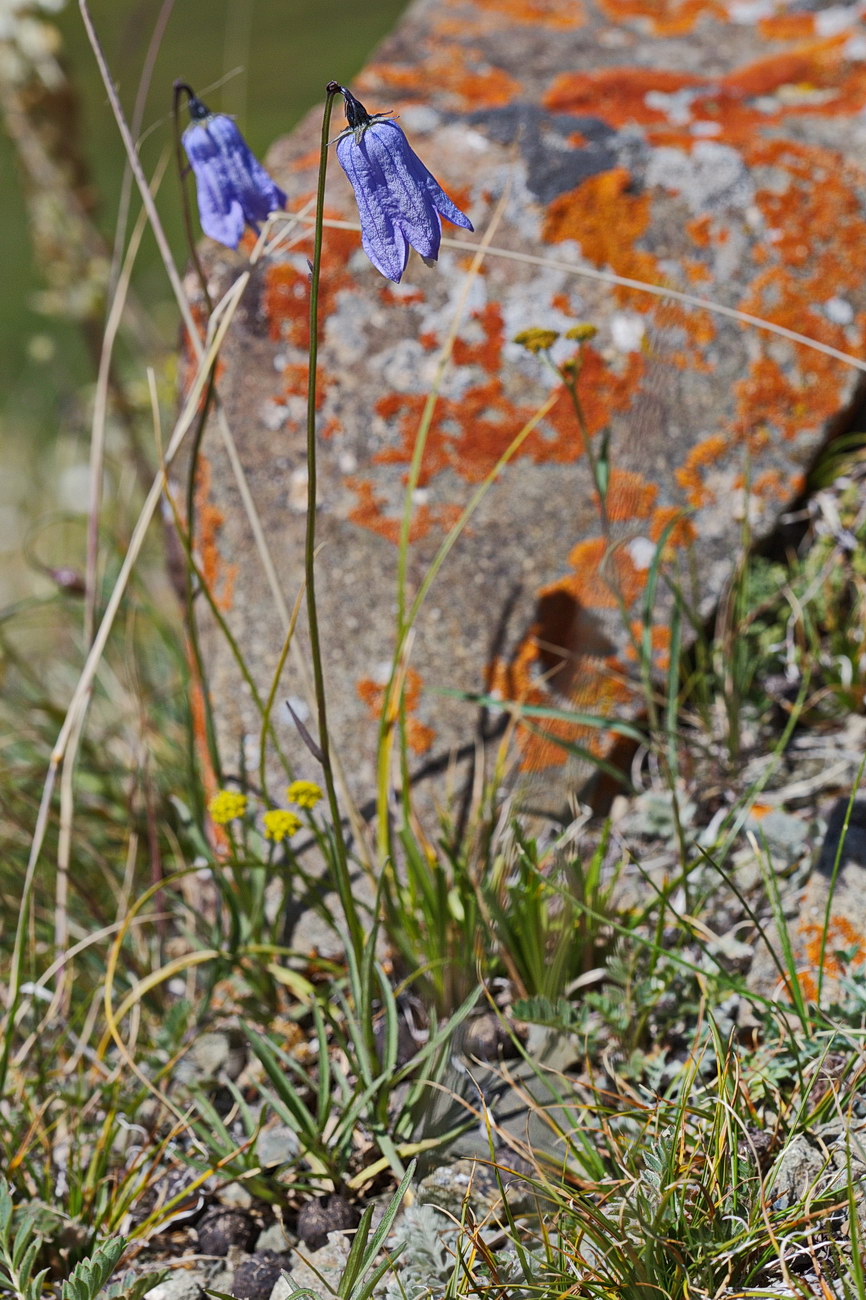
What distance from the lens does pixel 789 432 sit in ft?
7.17

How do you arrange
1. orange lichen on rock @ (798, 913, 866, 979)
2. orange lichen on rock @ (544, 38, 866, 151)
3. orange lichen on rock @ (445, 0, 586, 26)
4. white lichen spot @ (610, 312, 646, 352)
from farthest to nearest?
orange lichen on rock @ (445, 0, 586, 26), orange lichen on rock @ (544, 38, 866, 151), white lichen spot @ (610, 312, 646, 352), orange lichen on rock @ (798, 913, 866, 979)

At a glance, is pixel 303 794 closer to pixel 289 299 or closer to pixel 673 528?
pixel 673 528

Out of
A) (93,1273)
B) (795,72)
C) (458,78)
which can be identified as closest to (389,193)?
(93,1273)

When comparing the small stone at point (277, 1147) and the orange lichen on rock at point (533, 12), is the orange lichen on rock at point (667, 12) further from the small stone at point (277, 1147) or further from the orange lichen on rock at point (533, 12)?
the small stone at point (277, 1147)

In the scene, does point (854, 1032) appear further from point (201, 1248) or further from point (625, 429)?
point (625, 429)

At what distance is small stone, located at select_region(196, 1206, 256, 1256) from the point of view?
1569 mm

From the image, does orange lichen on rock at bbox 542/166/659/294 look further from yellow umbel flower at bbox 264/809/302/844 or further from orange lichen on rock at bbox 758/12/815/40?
yellow umbel flower at bbox 264/809/302/844

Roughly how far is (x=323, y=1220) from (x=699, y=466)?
64.5 inches

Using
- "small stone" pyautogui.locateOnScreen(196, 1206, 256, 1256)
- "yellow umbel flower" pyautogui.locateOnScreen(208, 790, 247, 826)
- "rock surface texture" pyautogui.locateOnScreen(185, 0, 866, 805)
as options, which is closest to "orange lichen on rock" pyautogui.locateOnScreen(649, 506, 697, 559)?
"rock surface texture" pyautogui.locateOnScreen(185, 0, 866, 805)

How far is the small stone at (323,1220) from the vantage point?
1.52 meters

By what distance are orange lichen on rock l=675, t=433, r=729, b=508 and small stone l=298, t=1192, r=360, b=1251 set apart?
1526mm

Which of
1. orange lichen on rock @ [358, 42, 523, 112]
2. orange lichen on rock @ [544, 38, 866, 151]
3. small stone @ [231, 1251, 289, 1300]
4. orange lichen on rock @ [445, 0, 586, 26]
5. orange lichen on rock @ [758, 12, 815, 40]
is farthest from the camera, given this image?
orange lichen on rock @ [445, 0, 586, 26]

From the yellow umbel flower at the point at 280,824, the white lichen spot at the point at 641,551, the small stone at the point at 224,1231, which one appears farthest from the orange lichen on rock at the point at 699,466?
the small stone at the point at 224,1231

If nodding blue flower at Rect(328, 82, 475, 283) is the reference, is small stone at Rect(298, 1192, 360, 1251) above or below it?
below
